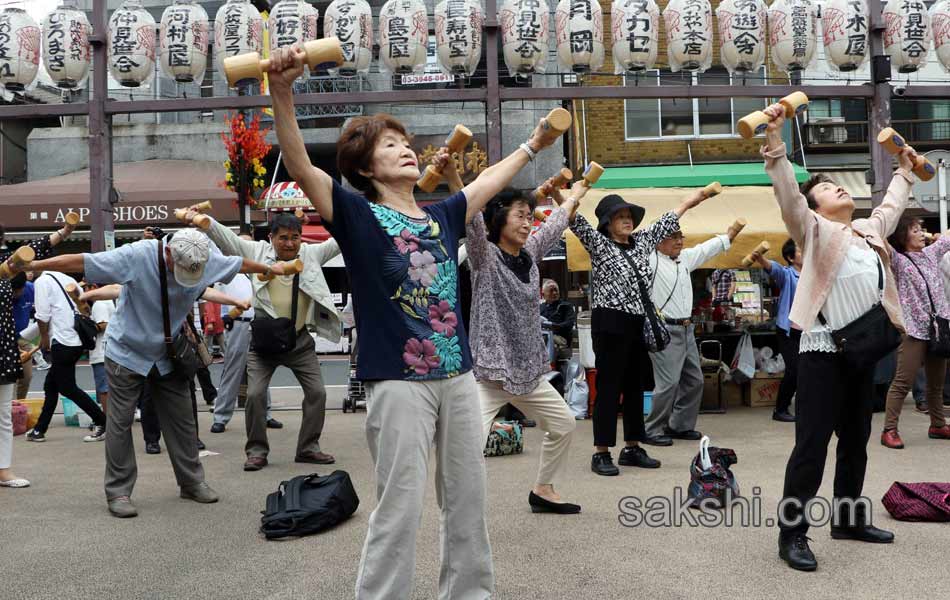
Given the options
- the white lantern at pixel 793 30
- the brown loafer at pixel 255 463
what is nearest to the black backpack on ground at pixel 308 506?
the brown loafer at pixel 255 463

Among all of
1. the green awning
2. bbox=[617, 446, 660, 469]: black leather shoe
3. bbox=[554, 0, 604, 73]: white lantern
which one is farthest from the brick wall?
bbox=[617, 446, 660, 469]: black leather shoe

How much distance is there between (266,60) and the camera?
2764 mm

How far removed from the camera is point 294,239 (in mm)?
6871

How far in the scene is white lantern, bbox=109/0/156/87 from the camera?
30.2 ft

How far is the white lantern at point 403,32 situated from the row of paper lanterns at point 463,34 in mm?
11

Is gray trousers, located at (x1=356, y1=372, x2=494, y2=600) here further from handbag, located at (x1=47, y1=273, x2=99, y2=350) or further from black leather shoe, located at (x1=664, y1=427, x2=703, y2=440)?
handbag, located at (x1=47, y1=273, x2=99, y2=350)

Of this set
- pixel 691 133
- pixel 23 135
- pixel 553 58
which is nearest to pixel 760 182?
pixel 691 133

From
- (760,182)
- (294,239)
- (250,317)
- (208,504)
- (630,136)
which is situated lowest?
(208,504)

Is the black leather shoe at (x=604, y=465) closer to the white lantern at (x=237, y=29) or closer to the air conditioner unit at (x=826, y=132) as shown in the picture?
the white lantern at (x=237, y=29)

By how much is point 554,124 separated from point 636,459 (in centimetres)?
372

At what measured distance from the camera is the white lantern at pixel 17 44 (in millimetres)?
9148

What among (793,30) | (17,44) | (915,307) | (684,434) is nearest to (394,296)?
(684,434)

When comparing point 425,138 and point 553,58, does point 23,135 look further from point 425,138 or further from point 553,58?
point 553,58

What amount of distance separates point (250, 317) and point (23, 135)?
68.8 ft
